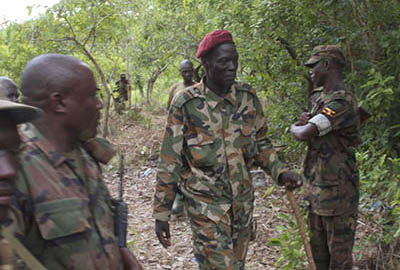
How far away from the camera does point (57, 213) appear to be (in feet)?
4.49

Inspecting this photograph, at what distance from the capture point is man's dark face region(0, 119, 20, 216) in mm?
1123

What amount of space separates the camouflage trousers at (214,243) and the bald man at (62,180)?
1.02 m

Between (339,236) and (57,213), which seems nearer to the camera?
(57,213)

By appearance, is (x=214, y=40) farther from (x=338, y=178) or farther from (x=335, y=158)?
(x=338, y=178)

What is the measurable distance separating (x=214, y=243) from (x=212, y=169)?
0.47m

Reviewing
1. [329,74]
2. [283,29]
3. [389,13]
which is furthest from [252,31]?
[329,74]

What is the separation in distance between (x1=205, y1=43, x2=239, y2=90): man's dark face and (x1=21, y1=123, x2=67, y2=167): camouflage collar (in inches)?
56.3

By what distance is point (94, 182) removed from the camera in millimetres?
1587

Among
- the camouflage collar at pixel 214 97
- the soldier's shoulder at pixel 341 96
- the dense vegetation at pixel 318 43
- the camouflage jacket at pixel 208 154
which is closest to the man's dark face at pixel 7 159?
the camouflage jacket at pixel 208 154

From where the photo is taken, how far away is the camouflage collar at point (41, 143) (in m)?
1.45

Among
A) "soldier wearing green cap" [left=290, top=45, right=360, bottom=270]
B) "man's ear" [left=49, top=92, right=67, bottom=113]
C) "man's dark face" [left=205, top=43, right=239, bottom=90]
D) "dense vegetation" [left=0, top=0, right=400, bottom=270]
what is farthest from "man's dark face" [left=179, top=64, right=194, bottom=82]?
"man's ear" [left=49, top=92, right=67, bottom=113]

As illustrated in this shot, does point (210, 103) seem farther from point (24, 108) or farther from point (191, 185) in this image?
point (24, 108)

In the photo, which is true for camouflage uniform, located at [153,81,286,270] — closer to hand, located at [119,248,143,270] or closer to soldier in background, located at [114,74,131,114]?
hand, located at [119,248,143,270]

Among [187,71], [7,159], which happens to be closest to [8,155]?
[7,159]
